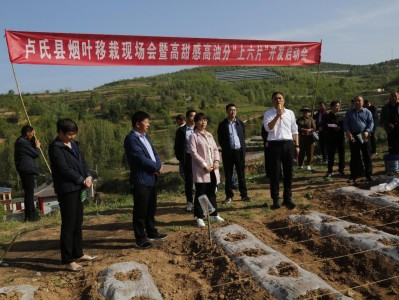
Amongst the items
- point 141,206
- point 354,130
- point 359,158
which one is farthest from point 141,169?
point 359,158

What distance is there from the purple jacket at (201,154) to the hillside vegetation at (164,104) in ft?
126

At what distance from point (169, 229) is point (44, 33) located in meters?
4.38

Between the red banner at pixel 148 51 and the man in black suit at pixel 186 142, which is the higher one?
the red banner at pixel 148 51

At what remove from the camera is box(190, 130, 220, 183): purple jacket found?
16.6 feet

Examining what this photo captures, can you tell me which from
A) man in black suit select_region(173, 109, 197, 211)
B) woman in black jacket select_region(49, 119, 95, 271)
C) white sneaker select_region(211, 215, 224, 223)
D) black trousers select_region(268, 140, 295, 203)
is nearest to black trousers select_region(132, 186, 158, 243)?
woman in black jacket select_region(49, 119, 95, 271)

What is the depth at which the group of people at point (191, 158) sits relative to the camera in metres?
3.99

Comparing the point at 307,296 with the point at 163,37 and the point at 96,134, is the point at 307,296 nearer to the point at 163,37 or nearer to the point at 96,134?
the point at 163,37

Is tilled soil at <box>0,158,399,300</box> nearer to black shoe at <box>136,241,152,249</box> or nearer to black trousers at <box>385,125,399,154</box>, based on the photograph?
black shoe at <box>136,241,152,249</box>

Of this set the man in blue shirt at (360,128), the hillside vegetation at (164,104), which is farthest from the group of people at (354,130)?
the hillside vegetation at (164,104)

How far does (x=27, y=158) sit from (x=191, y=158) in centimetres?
309

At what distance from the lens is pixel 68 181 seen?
396 centimetres

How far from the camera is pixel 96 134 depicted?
60531mm

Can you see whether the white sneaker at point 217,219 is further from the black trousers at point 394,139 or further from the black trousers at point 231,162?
the black trousers at point 394,139

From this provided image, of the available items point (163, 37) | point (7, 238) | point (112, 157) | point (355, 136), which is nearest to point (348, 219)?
point (355, 136)
